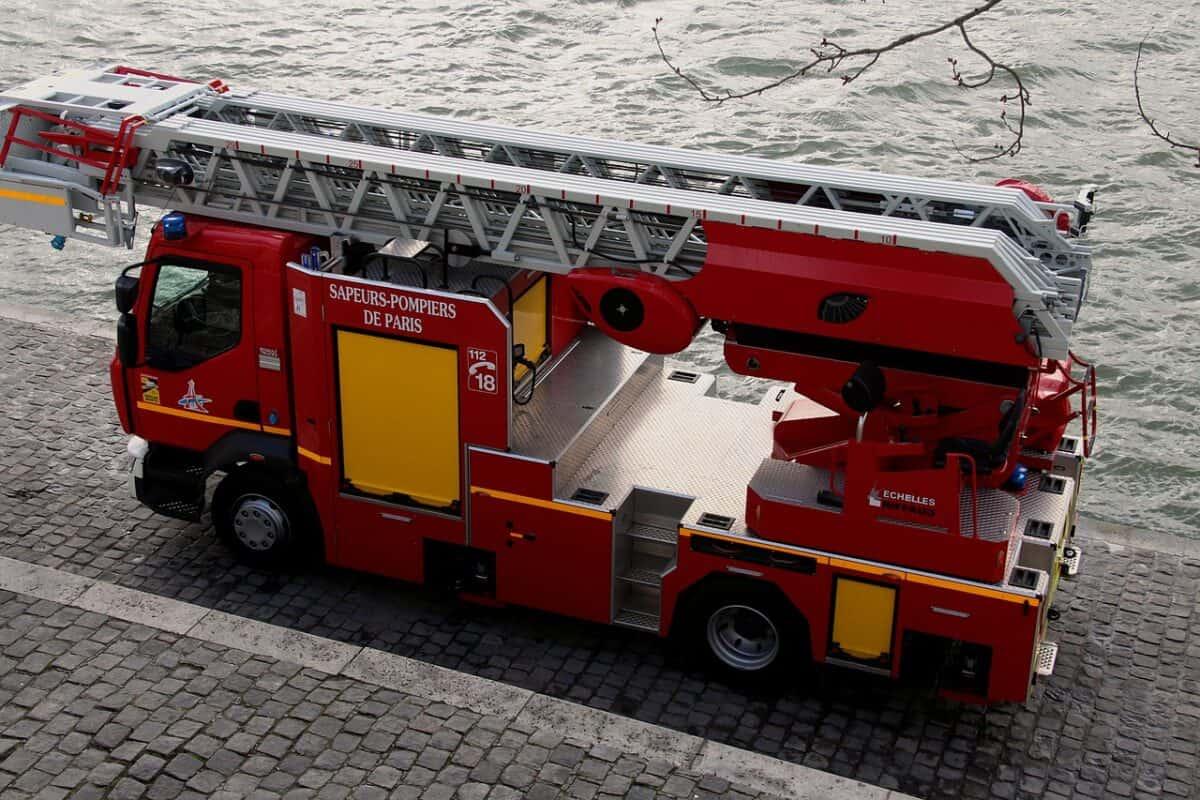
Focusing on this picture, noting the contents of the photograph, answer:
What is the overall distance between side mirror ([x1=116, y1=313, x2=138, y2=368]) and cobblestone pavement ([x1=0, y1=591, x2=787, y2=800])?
2.00 metres

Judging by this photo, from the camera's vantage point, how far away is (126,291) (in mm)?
10273

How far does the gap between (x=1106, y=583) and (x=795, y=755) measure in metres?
3.33

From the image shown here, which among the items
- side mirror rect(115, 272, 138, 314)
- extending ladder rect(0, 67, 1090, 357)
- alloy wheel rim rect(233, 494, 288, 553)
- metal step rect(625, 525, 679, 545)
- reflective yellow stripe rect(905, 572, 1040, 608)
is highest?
extending ladder rect(0, 67, 1090, 357)

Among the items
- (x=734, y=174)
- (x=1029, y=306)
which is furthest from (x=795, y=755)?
(x=734, y=174)

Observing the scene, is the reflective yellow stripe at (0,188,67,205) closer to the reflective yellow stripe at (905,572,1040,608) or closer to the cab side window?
the cab side window

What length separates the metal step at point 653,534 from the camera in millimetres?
10039

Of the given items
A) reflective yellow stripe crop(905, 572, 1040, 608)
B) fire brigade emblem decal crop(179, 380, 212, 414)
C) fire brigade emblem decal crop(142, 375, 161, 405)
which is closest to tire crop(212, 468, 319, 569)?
fire brigade emblem decal crop(179, 380, 212, 414)

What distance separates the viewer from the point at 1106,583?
1127 centimetres

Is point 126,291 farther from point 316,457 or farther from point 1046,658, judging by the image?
point 1046,658

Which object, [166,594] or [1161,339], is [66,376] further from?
[1161,339]

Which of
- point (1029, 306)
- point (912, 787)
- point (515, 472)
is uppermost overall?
point (1029, 306)

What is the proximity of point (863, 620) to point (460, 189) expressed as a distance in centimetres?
377

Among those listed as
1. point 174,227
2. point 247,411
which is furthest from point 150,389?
point 174,227

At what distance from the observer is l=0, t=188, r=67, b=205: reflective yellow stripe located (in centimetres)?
1028
